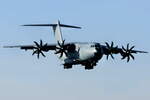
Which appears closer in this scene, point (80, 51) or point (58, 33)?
point (80, 51)

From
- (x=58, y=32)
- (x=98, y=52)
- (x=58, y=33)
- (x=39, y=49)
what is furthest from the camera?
(x=58, y=32)

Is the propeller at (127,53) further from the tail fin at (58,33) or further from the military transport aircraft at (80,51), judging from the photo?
the tail fin at (58,33)

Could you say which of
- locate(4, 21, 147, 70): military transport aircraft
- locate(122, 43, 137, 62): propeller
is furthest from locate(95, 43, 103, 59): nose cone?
locate(122, 43, 137, 62): propeller

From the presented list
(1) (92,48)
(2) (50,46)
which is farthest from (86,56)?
(2) (50,46)

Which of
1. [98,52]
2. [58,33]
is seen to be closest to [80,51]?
[98,52]

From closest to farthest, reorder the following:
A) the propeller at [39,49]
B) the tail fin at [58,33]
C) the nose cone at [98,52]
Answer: the nose cone at [98,52], the propeller at [39,49], the tail fin at [58,33]

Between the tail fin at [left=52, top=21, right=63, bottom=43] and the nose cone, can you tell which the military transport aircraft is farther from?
the tail fin at [left=52, top=21, right=63, bottom=43]

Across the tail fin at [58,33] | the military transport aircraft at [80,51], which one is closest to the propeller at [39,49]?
the military transport aircraft at [80,51]

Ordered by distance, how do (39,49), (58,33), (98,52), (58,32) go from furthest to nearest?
1. (58,32)
2. (58,33)
3. (39,49)
4. (98,52)

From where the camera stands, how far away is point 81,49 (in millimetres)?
69000

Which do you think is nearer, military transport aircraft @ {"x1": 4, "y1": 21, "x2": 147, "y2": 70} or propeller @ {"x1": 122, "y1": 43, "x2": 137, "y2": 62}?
military transport aircraft @ {"x1": 4, "y1": 21, "x2": 147, "y2": 70}

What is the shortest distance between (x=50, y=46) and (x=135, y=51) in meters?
12.9

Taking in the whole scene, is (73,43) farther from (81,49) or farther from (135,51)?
(135,51)

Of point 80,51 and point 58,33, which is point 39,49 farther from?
point 58,33
